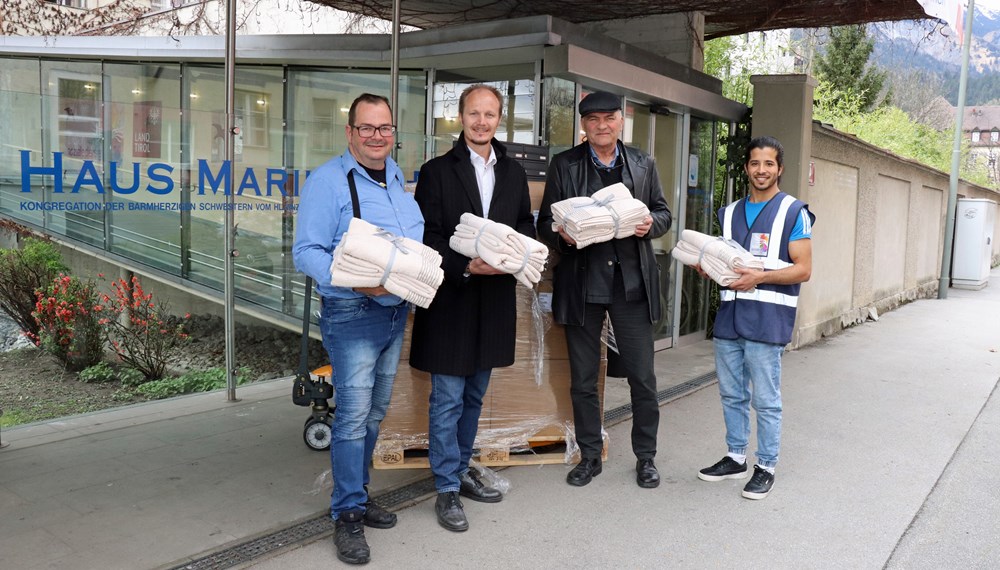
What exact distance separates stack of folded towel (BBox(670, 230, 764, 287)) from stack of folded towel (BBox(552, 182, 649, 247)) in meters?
0.33

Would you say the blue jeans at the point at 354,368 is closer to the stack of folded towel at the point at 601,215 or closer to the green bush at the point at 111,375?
the stack of folded towel at the point at 601,215

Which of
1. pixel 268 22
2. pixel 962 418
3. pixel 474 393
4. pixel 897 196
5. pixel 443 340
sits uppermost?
pixel 268 22

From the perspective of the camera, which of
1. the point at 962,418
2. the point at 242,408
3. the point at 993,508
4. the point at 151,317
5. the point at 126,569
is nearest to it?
the point at 126,569

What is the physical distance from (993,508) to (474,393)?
2634 millimetres

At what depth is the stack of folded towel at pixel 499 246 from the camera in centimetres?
332

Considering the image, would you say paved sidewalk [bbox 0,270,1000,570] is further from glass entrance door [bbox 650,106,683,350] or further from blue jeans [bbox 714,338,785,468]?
glass entrance door [bbox 650,106,683,350]

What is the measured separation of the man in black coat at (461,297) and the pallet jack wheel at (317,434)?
93 cm

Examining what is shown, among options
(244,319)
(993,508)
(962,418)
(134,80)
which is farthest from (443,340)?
(134,80)

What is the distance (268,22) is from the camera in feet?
62.4

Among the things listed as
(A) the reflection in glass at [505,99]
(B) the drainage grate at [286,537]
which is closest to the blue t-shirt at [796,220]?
(B) the drainage grate at [286,537]

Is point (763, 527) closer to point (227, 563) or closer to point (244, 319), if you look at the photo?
point (227, 563)

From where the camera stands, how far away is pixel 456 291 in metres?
3.56

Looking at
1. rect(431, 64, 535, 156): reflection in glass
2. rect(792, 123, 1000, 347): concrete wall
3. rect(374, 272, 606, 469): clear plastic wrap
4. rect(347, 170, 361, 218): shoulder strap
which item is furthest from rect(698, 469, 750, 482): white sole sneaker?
rect(792, 123, 1000, 347): concrete wall

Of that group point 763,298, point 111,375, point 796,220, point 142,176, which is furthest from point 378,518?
point 111,375
